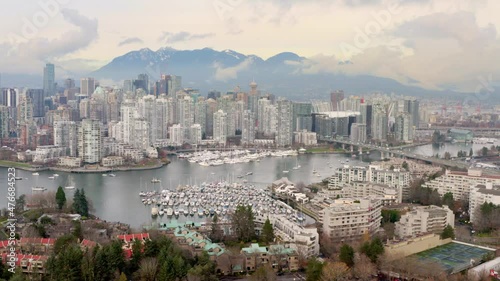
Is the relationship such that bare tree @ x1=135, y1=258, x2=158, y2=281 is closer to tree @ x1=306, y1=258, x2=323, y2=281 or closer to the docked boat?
tree @ x1=306, y1=258, x2=323, y2=281

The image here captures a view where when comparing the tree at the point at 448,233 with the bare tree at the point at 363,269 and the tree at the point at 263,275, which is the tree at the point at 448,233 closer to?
the bare tree at the point at 363,269

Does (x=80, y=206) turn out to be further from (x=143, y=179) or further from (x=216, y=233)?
(x=143, y=179)

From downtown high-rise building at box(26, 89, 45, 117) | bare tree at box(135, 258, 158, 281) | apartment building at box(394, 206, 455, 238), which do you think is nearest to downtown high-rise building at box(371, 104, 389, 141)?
downtown high-rise building at box(26, 89, 45, 117)

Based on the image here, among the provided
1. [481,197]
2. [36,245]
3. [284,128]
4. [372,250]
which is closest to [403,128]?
[284,128]

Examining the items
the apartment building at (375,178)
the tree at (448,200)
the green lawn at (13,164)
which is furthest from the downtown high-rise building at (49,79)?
the tree at (448,200)

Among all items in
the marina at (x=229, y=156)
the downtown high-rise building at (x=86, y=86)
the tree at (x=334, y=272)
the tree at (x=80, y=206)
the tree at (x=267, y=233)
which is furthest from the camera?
the downtown high-rise building at (x=86, y=86)

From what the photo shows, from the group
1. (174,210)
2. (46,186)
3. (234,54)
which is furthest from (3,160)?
(234,54)
